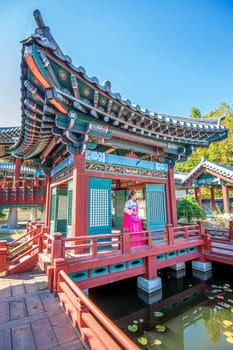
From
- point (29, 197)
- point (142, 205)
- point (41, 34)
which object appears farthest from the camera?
point (142, 205)

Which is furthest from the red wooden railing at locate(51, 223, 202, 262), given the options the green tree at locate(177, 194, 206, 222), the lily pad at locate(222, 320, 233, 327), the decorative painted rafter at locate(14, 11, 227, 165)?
the green tree at locate(177, 194, 206, 222)

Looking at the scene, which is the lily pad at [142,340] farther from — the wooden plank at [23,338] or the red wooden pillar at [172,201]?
the red wooden pillar at [172,201]

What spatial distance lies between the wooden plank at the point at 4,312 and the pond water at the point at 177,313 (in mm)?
2467

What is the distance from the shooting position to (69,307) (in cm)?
291

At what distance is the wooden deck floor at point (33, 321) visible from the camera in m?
2.32

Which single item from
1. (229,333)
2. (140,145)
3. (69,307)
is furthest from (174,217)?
(69,307)

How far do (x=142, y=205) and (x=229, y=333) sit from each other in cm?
974

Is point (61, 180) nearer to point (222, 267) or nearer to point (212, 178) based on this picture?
point (222, 267)

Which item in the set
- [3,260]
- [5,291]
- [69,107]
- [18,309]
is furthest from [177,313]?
[69,107]

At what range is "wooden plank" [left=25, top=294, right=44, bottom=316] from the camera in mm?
3055

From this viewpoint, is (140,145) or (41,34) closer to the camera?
(41,34)

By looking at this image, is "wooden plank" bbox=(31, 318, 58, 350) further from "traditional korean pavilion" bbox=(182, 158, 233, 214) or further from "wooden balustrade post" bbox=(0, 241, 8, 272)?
"traditional korean pavilion" bbox=(182, 158, 233, 214)

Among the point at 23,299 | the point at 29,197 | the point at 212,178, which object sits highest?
the point at 212,178

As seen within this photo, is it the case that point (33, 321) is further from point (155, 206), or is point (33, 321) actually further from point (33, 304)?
point (155, 206)
